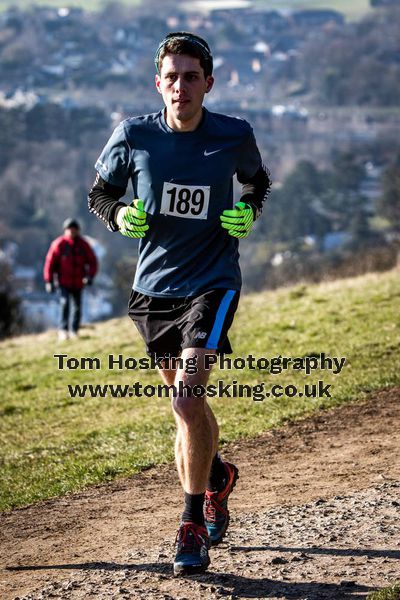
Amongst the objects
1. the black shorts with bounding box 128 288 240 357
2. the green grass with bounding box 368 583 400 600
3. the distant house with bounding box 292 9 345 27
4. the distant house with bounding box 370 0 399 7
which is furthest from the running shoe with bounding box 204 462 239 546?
the distant house with bounding box 370 0 399 7

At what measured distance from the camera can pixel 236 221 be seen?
17.8ft

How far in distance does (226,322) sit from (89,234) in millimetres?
91541

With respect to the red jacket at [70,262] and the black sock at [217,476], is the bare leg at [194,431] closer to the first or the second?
the black sock at [217,476]

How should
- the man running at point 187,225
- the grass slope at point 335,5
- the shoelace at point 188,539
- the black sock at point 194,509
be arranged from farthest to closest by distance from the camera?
the grass slope at point 335,5 < the man running at point 187,225 < the black sock at point 194,509 < the shoelace at point 188,539

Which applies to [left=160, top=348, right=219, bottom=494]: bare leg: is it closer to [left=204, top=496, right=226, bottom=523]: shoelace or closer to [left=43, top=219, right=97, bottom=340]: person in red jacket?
[left=204, top=496, right=226, bottom=523]: shoelace

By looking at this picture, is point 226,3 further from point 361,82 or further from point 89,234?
point 89,234

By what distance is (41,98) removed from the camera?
122 meters

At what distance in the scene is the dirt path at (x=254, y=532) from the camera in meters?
5.00

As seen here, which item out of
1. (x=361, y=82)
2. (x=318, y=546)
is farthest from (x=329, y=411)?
(x=361, y=82)

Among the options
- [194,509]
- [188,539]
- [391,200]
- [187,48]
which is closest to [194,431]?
[194,509]

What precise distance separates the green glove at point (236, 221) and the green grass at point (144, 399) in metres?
2.95

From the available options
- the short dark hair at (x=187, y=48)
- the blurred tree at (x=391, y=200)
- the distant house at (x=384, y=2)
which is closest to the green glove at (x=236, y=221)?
the short dark hair at (x=187, y=48)

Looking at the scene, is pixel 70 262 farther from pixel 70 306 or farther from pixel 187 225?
pixel 187 225

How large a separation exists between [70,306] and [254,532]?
484 inches
